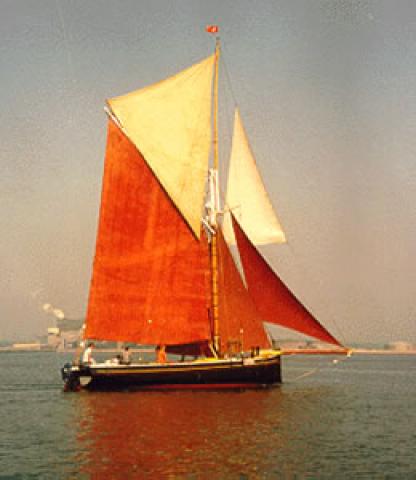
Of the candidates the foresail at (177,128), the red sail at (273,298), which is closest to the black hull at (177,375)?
the red sail at (273,298)

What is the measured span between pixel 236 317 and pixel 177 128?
1356cm

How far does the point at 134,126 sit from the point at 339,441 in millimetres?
26881

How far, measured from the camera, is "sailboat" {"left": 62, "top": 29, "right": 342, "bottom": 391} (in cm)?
4597

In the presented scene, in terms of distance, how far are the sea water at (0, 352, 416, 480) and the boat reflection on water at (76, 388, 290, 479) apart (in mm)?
44

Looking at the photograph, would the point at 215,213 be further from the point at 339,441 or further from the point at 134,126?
the point at 339,441

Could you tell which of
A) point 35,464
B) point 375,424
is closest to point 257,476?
point 35,464

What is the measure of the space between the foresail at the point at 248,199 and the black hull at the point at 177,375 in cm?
913

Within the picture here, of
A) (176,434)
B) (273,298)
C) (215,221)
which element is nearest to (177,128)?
(215,221)

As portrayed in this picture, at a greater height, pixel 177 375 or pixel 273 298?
pixel 273 298

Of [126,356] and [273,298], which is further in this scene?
[273,298]

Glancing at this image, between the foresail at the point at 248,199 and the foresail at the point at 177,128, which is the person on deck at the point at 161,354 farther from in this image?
the foresail at the point at 248,199

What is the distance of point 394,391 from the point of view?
6016 centimetres

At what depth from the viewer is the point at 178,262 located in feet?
155

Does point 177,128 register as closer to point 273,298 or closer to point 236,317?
point 273,298
